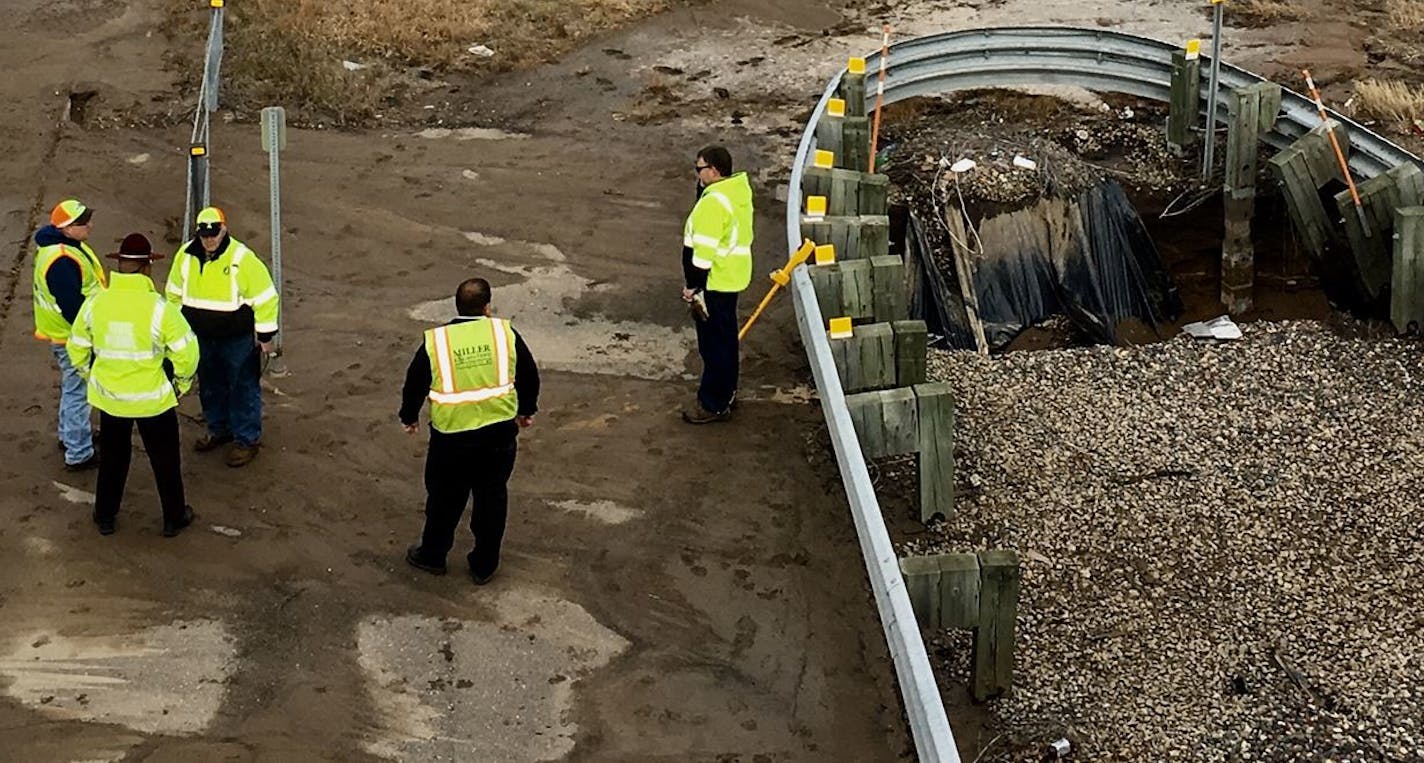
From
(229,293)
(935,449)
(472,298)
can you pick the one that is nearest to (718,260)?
(935,449)

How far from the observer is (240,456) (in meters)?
9.59

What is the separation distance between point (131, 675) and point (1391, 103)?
1192 centimetres

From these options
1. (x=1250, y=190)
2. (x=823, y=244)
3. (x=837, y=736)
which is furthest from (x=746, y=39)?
(x=837, y=736)

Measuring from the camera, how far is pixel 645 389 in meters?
10.8

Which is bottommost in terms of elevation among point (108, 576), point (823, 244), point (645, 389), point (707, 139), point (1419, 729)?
point (1419, 729)

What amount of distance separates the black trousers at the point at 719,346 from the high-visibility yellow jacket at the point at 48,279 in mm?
3581

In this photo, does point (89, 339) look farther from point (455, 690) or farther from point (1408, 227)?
point (1408, 227)

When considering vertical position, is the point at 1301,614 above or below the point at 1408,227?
below

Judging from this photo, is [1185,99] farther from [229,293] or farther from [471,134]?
[229,293]

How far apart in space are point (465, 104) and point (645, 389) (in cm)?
603

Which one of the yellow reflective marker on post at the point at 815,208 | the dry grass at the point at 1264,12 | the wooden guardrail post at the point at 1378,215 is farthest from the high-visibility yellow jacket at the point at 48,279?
the dry grass at the point at 1264,12

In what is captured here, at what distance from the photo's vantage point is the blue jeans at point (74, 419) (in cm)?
930

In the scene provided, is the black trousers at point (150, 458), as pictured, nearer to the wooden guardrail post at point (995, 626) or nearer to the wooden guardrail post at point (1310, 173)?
the wooden guardrail post at point (995, 626)

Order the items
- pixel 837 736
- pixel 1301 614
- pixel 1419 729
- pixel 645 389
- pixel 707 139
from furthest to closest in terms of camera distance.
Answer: pixel 707 139, pixel 645 389, pixel 1301 614, pixel 1419 729, pixel 837 736
